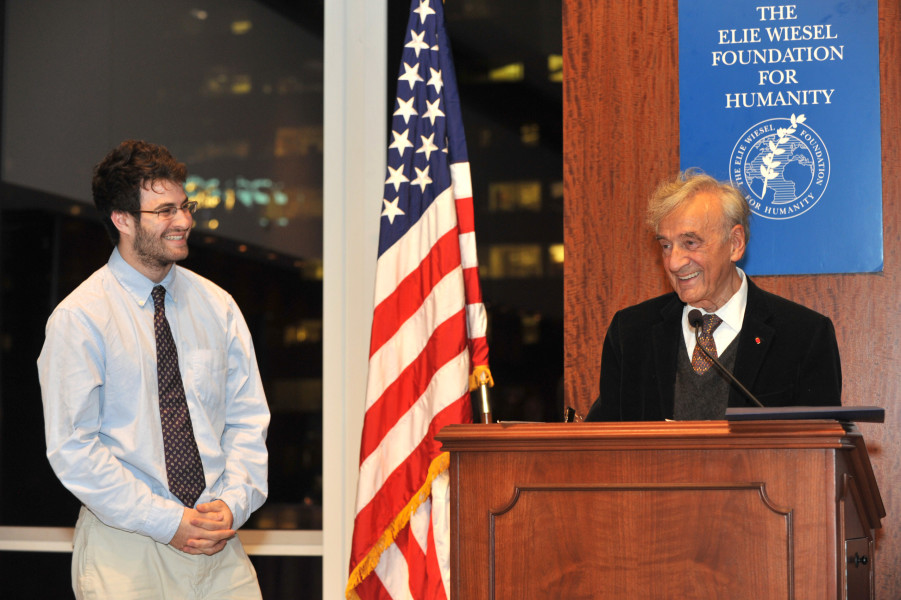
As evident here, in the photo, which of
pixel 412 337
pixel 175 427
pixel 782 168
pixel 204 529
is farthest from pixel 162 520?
pixel 782 168

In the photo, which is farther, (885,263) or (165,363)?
(885,263)

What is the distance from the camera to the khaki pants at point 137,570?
7.55 feet

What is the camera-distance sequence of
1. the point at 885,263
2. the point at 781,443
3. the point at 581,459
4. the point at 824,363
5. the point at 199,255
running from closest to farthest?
1. the point at 781,443
2. the point at 581,459
3. the point at 824,363
4. the point at 885,263
5. the point at 199,255

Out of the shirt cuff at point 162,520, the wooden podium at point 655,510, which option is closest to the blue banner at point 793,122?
the wooden podium at point 655,510

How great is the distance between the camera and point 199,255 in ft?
14.6

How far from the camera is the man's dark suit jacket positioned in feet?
8.04

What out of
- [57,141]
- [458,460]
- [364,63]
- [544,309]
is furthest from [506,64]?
[458,460]

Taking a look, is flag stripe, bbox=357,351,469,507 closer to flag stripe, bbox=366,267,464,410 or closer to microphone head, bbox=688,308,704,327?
flag stripe, bbox=366,267,464,410

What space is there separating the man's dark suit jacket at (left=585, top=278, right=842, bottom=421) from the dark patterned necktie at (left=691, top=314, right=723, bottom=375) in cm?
6

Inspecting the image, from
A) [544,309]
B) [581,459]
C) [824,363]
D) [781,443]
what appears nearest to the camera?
Result: [781,443]

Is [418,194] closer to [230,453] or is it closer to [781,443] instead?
[230,453]

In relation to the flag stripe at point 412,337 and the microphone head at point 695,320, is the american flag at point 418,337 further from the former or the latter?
the microphone head at point 695,320

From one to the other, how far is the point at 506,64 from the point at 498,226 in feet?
2.37

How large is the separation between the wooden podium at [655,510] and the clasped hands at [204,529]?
2.68 feet
